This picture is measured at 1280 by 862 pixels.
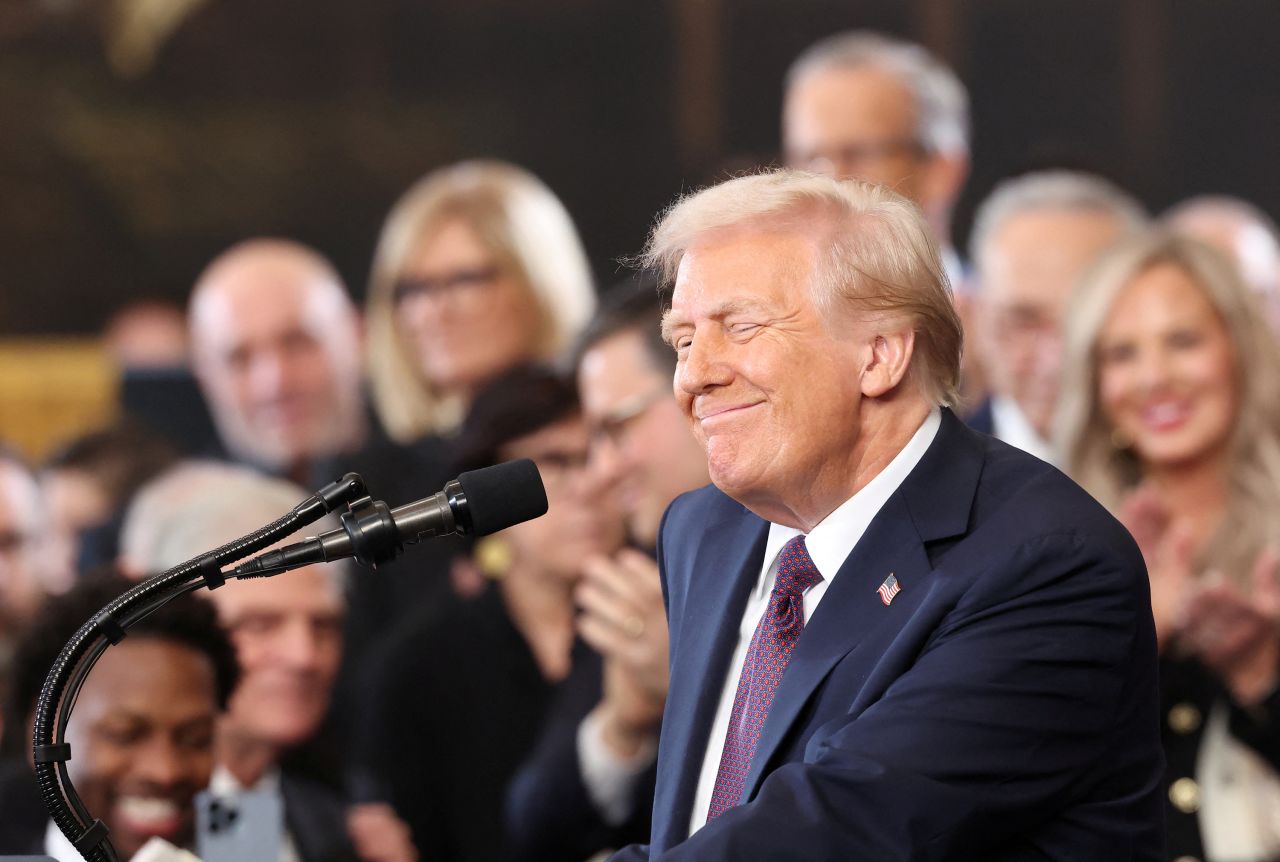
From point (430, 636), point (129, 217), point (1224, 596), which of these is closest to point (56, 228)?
point (129, 217)

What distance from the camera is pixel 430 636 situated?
4.03 meters

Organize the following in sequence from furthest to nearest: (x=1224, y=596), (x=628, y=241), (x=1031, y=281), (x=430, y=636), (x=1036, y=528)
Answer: (x=628, y=241), (x=1031, y=281), (x=430, y=636), (x=1224, y=596), (x=1036, y=528)

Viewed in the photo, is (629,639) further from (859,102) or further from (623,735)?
(859,102)

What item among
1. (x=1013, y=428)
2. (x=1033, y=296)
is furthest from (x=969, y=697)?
(x=1033, y=296)

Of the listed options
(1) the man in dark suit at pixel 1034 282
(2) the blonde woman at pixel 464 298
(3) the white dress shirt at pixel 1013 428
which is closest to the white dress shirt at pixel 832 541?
(3) the white dress shirt at pixel 1013 428

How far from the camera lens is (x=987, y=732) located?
1762 millimetres

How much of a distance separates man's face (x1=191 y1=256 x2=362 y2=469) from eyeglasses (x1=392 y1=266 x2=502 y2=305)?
0.48 meters

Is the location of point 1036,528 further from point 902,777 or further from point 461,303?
point 461,303

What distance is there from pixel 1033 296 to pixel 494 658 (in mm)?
1844

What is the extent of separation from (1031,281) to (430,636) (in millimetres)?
1953

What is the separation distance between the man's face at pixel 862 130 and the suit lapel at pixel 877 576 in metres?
2.76

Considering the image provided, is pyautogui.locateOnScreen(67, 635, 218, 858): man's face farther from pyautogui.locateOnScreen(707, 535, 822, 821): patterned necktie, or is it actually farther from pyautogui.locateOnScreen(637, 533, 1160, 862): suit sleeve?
pyautogui.locateOnScreen(637, 533, 1160, 862): suit sleeve

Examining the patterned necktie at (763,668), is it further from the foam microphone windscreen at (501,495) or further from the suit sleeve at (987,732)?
the foam microphone windscreen at (501,495)

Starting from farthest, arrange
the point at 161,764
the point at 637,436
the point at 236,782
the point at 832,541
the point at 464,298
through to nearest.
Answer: the point at 464,298 < the point at 637,436 < the point at 236,782 < the point at 161,764 < the point at 832,541
